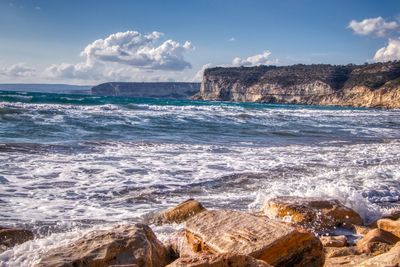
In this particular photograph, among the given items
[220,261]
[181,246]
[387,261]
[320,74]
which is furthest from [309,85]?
[220,261]

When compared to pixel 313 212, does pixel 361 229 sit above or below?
below

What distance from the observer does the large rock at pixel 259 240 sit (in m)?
4.02

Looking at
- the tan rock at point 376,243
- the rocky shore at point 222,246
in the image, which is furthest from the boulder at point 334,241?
the tan rock at point 376,243

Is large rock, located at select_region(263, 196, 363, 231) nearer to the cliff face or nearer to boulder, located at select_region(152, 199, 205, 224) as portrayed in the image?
boulder, located at select_region(152, 199, 205, 224)

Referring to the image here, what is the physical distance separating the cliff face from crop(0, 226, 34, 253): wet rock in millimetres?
106367

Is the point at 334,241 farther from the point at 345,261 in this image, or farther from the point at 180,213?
the point at 180,213

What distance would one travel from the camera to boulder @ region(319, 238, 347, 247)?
18.0 ft

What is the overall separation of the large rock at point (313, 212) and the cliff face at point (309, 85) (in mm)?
103232

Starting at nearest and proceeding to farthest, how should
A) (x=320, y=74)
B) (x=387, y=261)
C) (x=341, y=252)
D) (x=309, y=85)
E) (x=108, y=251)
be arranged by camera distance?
1. (x=387, y=261)
2. (x=108, y=251)
3. (x=341, y=252)
4. (x=309, y=85)
5. (x=320, y=74)

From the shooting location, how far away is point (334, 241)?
218 inches

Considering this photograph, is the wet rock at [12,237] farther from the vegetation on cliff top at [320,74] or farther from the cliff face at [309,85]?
the vegetation on cliff top at [320,74]

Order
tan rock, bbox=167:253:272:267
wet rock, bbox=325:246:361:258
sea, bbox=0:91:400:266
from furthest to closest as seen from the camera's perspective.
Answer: sea, bbox=0:91:400:266 < wet rock, bbox=325:246:361:258 < tan rock, bbox=167:253:272:267

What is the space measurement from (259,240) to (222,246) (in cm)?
36

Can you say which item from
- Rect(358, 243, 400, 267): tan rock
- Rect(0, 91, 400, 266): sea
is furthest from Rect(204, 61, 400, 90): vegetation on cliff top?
Rect(358, 243, 400, 267): tan rock
